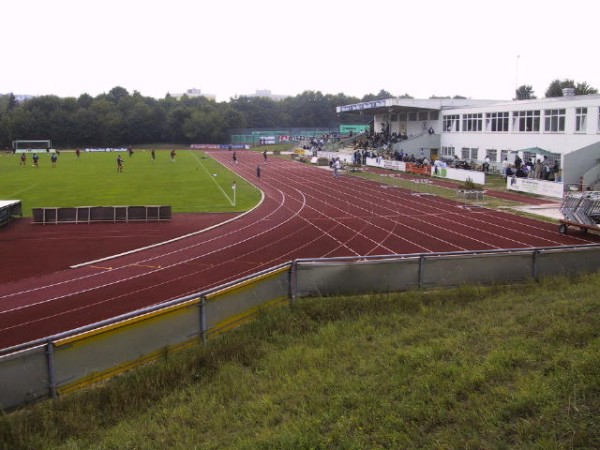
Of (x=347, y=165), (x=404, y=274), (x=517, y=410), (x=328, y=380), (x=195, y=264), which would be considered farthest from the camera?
(x=347, y=165)

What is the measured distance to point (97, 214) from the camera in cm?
2752

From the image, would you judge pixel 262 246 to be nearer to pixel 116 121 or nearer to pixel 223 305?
pixel 223 305

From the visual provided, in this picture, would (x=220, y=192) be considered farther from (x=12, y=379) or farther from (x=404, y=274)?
(x=12, y=379)

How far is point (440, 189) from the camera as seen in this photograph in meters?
39.9

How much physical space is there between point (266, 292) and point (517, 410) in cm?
618

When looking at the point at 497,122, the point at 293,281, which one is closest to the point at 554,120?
the point at 497,122

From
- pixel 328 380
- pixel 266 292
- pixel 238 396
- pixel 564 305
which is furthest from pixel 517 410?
pixel 266 292

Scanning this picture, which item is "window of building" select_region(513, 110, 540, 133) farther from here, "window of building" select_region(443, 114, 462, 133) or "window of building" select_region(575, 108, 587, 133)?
"window of building" select_region(443, 114, 462, 133)

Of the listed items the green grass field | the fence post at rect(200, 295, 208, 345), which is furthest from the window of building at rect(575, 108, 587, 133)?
the fence post at rect(200, 295, 208, 345)

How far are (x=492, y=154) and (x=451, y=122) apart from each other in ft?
34.1

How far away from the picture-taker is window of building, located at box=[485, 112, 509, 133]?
162 ft

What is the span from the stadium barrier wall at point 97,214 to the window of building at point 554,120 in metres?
29.8

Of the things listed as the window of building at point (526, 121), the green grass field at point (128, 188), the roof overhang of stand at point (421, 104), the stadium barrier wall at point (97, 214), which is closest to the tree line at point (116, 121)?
the roof overhang of stand at point (421, 104)

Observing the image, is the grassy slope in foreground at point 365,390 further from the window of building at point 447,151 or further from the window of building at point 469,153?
the window of building at point 447,151
